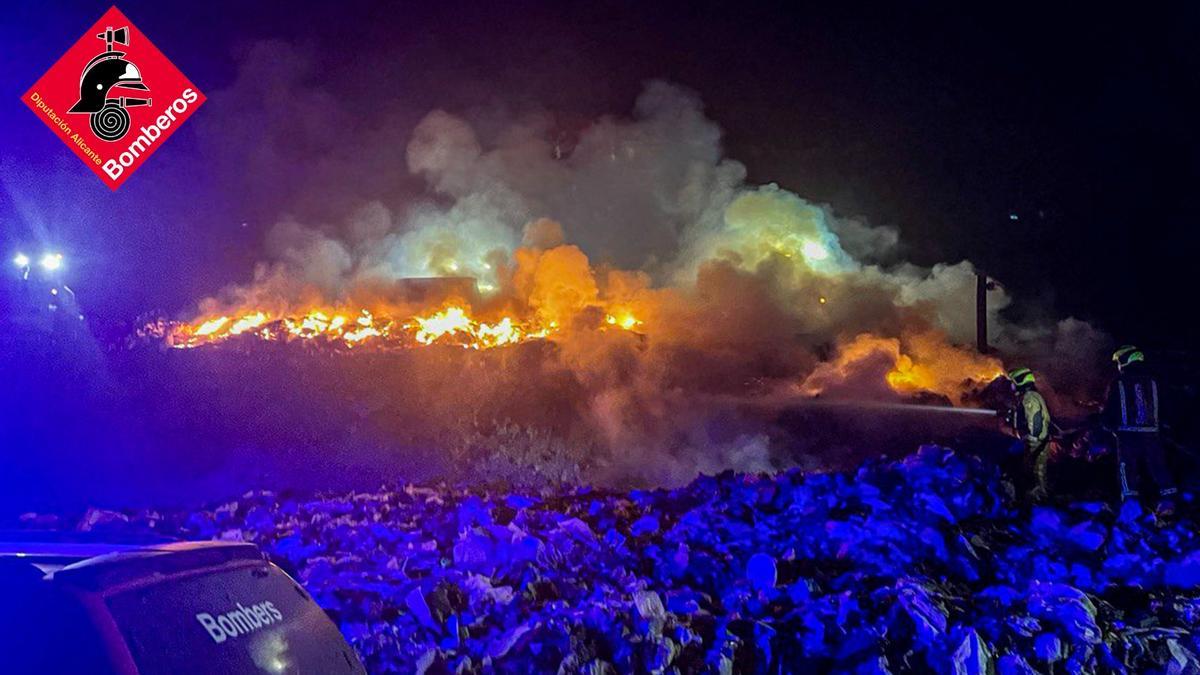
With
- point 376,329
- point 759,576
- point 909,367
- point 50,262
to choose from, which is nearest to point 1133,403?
point 759,576

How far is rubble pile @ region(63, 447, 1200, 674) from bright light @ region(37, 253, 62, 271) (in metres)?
21.8

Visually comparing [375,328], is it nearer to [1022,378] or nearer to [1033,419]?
[1022,378]

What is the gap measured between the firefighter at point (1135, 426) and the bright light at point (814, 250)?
2139 cm

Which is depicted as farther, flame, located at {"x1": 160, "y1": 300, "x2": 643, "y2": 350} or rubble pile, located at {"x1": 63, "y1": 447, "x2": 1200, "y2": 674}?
flame, located at {"x1": 160, "y1": 300, "x2": 643, "y2": 350}

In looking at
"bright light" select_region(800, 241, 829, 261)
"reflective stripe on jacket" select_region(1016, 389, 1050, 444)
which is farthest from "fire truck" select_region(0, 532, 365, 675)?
"bright light" select_region(800, 241, 829, 261)

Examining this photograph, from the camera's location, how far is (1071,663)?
16.9ft

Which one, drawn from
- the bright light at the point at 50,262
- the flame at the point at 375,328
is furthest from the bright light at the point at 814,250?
the bright light at the point at 50,262

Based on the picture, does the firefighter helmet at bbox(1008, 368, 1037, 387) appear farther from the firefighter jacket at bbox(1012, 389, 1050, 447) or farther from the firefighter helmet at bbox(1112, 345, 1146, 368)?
the firefighter helmet at bbox(1112, 345, 1146, 368)

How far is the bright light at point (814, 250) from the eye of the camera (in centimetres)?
3045

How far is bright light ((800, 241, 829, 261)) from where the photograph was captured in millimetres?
30445

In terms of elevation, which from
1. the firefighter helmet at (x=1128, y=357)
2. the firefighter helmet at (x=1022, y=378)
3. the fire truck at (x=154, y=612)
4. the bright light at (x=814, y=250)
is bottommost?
the fire truck at (x=154, y=612)

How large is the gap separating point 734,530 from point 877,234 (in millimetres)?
26928

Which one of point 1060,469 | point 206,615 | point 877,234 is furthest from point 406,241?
point 206,615

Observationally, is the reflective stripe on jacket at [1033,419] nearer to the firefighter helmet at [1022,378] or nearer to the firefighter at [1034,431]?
the firefighter at [1034,431]
